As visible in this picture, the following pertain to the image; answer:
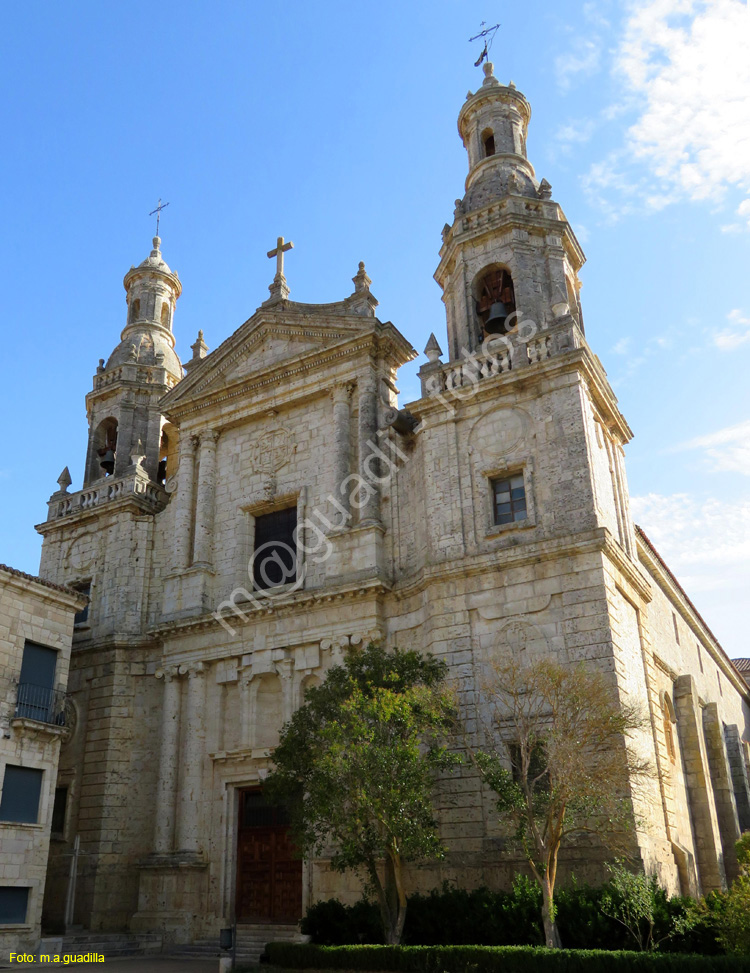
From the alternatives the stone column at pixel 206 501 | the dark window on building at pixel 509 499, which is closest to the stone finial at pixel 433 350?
the dark window on building at pixel 509 499

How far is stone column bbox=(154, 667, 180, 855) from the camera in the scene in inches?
810

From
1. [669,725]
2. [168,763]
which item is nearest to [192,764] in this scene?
[168,763]

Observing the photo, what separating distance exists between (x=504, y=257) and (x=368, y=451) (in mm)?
5811

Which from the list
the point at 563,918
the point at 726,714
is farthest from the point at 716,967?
the point at 726,714

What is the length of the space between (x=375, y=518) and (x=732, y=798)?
13.0m

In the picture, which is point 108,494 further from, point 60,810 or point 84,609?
point 60,810

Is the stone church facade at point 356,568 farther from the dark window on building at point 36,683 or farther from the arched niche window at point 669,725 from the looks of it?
the dark window on building at point 36,683

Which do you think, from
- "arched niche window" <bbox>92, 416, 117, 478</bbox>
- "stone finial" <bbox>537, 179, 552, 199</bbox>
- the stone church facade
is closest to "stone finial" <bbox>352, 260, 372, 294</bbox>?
the stone church facade

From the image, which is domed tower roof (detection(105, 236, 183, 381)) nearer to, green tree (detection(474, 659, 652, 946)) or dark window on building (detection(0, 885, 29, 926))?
dark window on building (detection(0, 885, 29, 926))

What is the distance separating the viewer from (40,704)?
19.8m

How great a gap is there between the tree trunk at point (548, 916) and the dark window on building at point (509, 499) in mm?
7512

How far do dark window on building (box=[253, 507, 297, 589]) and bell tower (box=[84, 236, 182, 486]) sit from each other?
5.33 meters

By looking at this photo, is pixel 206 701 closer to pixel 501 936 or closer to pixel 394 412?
pixel 394 412

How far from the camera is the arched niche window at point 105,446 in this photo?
28.1 m
